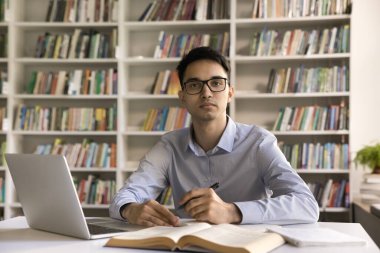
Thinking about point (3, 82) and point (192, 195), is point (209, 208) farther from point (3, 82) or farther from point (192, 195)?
point (3, 82)

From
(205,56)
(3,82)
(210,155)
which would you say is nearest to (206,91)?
(205,56)

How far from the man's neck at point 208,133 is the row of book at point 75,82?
2017 millimetres

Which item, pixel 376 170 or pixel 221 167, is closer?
pixel 221 167

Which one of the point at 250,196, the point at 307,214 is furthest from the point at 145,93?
the point at 307,214

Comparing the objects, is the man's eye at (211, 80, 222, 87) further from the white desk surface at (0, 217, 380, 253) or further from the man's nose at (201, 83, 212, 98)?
the white desk surface at (0, 217, 380, 253)

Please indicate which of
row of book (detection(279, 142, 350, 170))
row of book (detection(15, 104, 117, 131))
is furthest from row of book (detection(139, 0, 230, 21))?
row of book (detection(279, 142, 350, 170))

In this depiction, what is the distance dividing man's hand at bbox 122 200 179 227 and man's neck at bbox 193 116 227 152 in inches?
23.2

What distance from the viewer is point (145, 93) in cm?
418

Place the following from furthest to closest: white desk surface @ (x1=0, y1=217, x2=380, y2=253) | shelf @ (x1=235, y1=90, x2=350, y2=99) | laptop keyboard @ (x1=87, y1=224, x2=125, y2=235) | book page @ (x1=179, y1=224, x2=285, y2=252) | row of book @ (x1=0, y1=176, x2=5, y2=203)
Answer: row of book @ (x1=0, y1=176, x2=5, y2=203) < shelf @ (x1=235, y1=90, x2=350, y2=99) < laptop keyboard @ (x1=87, y1=224, x2=125, y2=235) < white desk surface @ (x1=0, y1=217, x2=380, y2=253) < book page @ (x1=179, y1=224, x2=285, y2=252)

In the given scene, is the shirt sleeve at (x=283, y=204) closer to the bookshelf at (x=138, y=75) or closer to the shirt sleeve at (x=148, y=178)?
the shirt sleeve at (x=148, y=178)

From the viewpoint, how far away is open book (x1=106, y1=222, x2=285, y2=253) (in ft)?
3.60

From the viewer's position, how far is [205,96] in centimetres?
196

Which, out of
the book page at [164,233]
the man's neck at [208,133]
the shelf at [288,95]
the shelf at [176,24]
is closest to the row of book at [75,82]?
the shelf at [176,24]

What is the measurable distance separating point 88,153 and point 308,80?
6.02 ft
